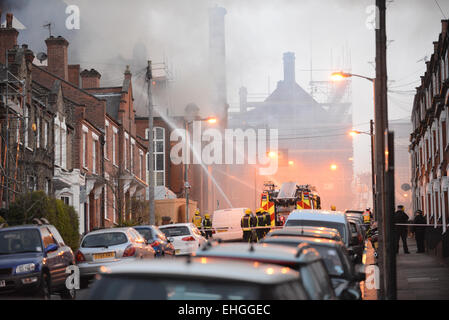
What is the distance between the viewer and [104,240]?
1838 cm

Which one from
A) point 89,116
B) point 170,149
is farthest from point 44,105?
point 170,149

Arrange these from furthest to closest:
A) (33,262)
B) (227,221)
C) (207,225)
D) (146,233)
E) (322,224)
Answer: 1. (227,221)
2. (207,225)
3. (146,233)
4. (322,224)
5. (33,262)

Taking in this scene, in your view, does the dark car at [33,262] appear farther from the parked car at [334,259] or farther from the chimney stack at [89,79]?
the chimney stack at [89,79]

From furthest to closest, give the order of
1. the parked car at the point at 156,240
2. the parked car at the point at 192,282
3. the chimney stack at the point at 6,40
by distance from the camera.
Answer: the chimney stack at the point at 6,40, the parked car at the point at 156,240, the parked car at the point at 192,282

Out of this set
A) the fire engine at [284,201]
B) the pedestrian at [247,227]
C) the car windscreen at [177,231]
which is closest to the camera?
the car windscreen at [177,231]

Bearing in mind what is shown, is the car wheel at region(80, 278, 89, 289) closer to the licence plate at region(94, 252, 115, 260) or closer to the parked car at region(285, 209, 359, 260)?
the licence plate at region(94, 252, 115, 260)

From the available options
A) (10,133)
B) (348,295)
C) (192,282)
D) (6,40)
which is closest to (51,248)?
(348,295)

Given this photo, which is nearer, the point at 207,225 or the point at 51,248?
the point at 51,248

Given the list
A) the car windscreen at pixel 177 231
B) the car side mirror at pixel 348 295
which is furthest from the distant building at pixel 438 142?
the car side mirror at pixel 348 295

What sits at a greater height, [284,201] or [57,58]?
[57,58]

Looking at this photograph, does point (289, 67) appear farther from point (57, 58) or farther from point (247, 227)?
point (247, 227)

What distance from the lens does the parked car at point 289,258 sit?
652 cm

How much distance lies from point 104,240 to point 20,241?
3.68 metres

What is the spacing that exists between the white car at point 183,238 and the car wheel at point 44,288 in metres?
11.2
